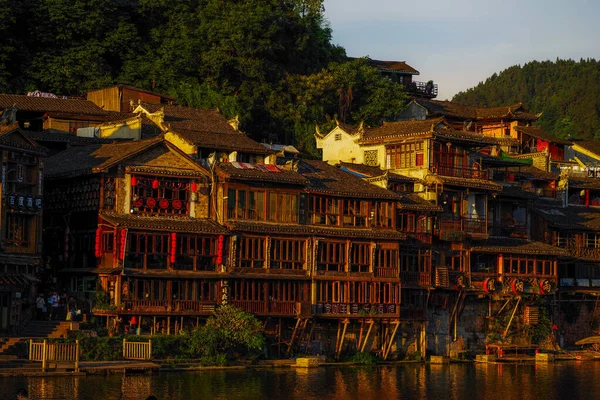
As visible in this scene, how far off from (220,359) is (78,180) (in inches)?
443

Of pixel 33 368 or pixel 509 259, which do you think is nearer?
pixel 33 368

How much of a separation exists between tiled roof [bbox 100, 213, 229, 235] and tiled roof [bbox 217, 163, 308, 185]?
2.55m

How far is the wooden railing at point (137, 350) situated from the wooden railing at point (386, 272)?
15561mm

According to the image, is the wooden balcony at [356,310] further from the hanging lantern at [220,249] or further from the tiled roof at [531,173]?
the tiled roof at [531,173]

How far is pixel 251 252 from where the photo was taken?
66.1 metres

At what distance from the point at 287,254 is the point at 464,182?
552 inches

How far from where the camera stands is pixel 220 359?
2416 inches

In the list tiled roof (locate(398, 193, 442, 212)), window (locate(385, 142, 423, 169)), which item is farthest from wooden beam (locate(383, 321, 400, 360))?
window (locate(385, 142, 423, 169))

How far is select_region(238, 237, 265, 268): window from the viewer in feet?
216

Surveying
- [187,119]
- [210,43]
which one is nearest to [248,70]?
[210,43]

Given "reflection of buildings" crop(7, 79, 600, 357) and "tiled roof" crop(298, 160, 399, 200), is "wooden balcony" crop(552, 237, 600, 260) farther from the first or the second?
"tiled roof" crop(298, 160, 399, 200)

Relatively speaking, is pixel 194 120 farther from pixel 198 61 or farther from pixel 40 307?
pixel 198 61

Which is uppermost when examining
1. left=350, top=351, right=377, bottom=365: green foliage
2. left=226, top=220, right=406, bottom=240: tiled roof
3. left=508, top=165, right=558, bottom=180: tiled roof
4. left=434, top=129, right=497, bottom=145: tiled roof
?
left=434, top=129, right=497, bottom=145: tiled roof

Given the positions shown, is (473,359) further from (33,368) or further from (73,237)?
(33,368)
